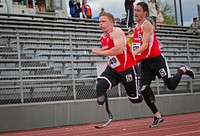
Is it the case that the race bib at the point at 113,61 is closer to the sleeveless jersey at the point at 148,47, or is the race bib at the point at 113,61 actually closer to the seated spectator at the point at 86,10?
the sleeveless jersey at the point at 148,47

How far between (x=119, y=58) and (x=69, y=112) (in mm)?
5956

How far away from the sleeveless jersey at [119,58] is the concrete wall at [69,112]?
5.01 meters

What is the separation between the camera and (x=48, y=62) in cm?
1519

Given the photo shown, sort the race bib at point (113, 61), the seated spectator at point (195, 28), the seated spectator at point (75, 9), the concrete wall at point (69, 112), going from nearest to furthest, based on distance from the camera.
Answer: the race bib at point (113, 61) < the concrete wall at point (69, 112) < the seated spectator at point (75, 9) < the seated spectator at point (195, 28)

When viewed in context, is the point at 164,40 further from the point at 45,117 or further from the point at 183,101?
the point at 45,117

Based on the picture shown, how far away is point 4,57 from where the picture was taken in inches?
569

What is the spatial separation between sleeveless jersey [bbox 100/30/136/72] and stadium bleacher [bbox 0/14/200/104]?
5232mm

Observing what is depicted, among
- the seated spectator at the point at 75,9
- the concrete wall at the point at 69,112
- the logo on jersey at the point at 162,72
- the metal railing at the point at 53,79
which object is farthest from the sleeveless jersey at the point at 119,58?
the seated spectator at the point at 75,9

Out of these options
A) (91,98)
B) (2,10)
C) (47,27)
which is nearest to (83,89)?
(91,98)

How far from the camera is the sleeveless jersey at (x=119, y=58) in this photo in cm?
928

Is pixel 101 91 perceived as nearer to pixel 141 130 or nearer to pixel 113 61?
pixel 113 61

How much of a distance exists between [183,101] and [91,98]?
14.4 ft

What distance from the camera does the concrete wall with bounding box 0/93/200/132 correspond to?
45.0 feet

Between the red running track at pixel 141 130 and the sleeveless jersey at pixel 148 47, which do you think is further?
the sleeveless jersey at pixel 148 47
